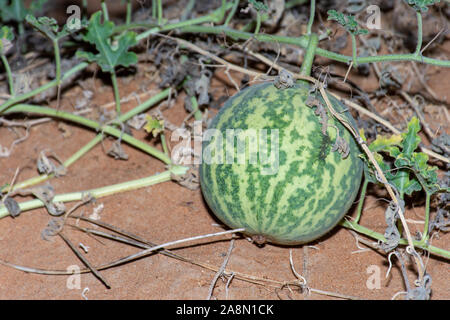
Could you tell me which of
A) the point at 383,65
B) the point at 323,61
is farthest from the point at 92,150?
the point at 383,65

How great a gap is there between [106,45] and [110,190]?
749mm

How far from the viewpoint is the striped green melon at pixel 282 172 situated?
211 centimetres

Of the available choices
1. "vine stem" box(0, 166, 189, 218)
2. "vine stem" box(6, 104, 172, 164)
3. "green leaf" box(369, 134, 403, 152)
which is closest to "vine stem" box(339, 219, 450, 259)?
"green leaf" box(369, 134, 403, 152)

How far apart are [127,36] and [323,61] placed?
1125 mm

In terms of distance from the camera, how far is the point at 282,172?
211 cm

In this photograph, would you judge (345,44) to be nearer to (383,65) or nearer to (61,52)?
(383,65)

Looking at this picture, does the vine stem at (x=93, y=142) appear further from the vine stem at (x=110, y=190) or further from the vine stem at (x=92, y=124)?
the vine stem at (x=110, y=190)

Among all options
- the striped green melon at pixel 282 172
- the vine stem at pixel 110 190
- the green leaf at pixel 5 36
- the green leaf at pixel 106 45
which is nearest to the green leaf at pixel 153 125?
the vine stem at pixel 110 190

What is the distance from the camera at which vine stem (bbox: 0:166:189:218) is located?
264cm

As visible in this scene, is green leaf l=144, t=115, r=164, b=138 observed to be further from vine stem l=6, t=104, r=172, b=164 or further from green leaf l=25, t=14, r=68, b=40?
green leaf l=25, t=14, r=68, b=40

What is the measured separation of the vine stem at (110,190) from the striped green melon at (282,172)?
57 cm

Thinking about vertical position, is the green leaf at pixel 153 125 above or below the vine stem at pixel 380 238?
above

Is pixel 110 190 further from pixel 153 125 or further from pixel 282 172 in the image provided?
pixel 282 172

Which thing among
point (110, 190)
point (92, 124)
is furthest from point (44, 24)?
point (110, 190)
